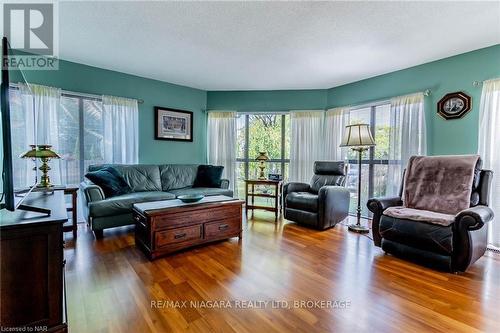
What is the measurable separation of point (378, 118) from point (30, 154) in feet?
15.3

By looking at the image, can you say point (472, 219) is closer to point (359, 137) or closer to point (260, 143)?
point (359, 137)

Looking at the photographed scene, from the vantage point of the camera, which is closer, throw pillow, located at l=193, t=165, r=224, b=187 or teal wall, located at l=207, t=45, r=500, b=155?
teal wall, located at l=207, t=45, r=500, b=155

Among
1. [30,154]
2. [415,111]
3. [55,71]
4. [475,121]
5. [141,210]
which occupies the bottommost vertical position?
[141,210]

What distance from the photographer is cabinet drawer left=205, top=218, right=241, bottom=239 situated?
2684 mm

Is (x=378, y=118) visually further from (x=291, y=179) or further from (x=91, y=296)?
(x=91, y=296)

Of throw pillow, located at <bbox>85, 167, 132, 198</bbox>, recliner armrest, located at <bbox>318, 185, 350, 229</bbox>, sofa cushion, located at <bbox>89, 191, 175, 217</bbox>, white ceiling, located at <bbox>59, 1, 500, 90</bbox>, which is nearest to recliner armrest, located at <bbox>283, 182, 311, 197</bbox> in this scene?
recliner armrest, located at <bbox>318, 185, 350, 229</bbox>

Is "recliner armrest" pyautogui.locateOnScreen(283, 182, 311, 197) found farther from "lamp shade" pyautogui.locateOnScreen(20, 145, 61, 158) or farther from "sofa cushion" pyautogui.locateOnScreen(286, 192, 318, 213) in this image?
"lamp shade" pyautogui.locateOnScreen(20, 145, 61, 158)

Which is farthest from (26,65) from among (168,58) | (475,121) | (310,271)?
(475,121)

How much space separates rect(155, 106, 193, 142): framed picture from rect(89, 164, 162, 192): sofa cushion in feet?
2.36

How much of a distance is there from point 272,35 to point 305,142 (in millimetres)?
2394

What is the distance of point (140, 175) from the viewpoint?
372 cm

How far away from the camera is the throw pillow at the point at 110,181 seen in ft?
9.99

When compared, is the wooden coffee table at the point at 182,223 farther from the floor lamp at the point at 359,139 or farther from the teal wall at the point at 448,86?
the teal wall at the point at 448,86

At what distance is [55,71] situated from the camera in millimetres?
3293
